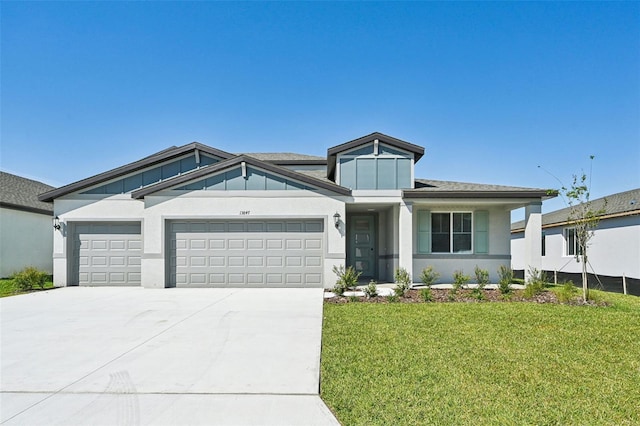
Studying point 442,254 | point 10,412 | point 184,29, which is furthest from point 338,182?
point 10,412

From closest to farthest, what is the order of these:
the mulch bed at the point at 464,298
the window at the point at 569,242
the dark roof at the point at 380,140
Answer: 1. the mulch bed at the point at 464,298
2. the dark roof at the point at 380,140
3. the window at the point at 569,242

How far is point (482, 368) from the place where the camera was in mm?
4730

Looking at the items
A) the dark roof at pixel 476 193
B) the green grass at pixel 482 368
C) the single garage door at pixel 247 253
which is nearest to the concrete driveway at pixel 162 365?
the green grass at pixel 482 368

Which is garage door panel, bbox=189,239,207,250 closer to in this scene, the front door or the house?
the front door

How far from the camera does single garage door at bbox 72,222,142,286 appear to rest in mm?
13703

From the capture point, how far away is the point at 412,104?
16.5 meters

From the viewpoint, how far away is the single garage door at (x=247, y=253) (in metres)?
12.9

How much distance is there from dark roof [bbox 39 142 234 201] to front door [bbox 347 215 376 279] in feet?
23.4

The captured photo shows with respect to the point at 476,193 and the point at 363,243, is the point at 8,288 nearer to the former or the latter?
the point at 363,243

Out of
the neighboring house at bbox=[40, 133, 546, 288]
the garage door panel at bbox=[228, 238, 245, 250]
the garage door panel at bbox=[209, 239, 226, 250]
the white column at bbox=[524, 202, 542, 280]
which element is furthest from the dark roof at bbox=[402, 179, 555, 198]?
the garage door panel at bbox=[209, 239, 226, 250]

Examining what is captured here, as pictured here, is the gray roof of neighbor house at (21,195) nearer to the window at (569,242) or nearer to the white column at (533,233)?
the white column at (533,233)

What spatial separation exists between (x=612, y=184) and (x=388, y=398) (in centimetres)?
2462

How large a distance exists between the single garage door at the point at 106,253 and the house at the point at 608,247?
16.4 m

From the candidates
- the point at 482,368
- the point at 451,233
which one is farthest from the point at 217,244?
Result: the point at 482,368
